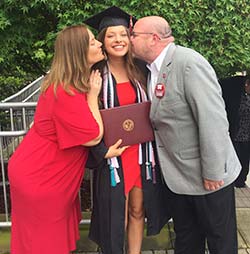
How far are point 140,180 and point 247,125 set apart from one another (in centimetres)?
316

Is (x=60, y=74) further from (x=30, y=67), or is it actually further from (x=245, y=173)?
(x=245, y=173)

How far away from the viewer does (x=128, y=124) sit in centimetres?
252

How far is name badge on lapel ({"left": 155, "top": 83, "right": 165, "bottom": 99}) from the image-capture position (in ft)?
7.81

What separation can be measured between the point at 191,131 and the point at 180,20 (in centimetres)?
126

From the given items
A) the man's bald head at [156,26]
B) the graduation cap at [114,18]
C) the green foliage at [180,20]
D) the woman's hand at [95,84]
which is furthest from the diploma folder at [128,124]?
the green foliage at [180,20]

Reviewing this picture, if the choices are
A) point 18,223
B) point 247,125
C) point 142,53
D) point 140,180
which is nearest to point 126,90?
point 142,53

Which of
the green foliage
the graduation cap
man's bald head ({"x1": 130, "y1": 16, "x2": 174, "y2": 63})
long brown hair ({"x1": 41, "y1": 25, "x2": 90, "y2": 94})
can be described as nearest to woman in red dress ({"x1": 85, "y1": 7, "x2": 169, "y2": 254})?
the graduation cap

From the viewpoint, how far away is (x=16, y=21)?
11.2ft

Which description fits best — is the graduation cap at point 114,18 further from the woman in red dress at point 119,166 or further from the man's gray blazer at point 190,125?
the man's gray blazer at point 190,125

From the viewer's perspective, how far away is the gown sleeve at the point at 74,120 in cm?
228

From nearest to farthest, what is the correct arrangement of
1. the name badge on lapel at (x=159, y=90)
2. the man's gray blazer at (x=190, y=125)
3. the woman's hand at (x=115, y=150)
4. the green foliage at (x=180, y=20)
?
the man's gray blazer at (x=190, y=125) → the name badge on lapel at (x=159, y=90) → the woman's hand at (x=115, y=150) → the green foliage at (x=180, y=20)

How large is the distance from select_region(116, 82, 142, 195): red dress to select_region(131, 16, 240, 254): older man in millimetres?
150

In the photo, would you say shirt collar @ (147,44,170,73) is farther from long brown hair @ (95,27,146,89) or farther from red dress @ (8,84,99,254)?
red dress @ (8,84,99,254)

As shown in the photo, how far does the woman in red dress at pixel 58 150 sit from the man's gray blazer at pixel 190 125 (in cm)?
44
